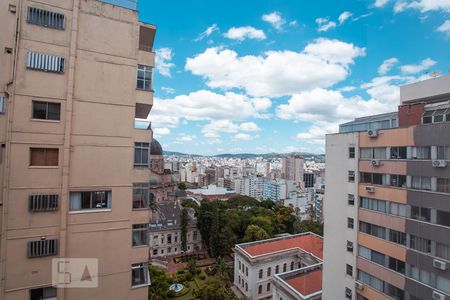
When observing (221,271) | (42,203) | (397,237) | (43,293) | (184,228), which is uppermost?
(42,203)

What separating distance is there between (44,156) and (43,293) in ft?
16.1

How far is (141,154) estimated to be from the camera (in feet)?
34.4

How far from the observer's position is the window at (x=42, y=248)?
880cm

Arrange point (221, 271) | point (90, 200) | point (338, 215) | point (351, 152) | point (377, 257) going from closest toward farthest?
point (90, 200), point (377, 257), point (351, 152), point (338, 215), point (221, 271)

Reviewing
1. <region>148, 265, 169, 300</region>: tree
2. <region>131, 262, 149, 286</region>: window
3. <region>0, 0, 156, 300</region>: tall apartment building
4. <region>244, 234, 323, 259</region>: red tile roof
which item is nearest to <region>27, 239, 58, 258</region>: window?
<region>0, 0, 156, 300</region>: tall apartment building

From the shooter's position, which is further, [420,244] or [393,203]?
[393,203]

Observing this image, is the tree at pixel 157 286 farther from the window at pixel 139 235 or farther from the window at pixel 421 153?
the window at pixel 421 153

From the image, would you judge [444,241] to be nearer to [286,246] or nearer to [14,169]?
[14,169]

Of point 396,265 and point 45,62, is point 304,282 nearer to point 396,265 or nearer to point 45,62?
point 396,265

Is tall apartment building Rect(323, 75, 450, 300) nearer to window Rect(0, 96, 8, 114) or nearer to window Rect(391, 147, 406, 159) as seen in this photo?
window Rect(391, 147, 406, 159)

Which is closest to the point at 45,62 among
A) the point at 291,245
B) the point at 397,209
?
the point at 397,209

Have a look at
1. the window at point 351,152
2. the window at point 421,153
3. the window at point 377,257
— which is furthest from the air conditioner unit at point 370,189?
the window at point 377,257

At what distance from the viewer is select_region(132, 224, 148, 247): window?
1035 cm

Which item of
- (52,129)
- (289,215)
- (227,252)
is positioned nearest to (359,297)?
(52,129)
